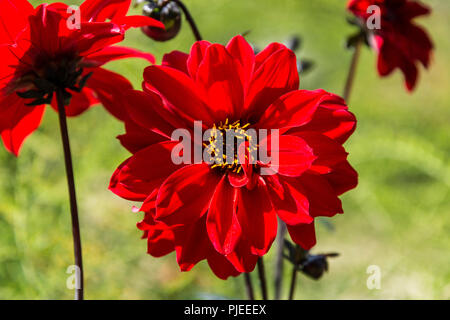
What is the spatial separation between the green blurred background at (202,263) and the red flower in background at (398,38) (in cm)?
15

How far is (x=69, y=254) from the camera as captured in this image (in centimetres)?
76

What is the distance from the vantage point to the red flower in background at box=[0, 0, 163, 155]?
1.06ft

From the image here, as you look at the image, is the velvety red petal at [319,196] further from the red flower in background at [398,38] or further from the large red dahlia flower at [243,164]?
the red flower in background at [398,38]

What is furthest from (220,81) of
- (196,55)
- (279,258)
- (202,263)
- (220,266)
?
(202,263)

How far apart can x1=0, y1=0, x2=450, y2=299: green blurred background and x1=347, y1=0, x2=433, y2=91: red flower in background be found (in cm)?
15

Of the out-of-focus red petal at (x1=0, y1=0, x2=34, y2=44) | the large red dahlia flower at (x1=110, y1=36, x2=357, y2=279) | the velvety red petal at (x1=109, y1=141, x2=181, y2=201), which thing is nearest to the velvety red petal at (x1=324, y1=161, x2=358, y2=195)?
the large red dahlia flower at (x1=110, y1=36, x2=357, y2=279)

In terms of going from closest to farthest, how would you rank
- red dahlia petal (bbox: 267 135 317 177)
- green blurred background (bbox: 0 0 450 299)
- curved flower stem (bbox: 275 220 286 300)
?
red dahlia petal (bbox: 267 135 317 177)
curved flower stem (bbox: 275 220 286 300)
green blurred background (bbox: 0 0 450 299)

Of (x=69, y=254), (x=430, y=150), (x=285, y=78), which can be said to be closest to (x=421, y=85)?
(x=430, y=150)

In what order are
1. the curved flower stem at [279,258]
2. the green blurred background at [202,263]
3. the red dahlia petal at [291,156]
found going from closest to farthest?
the red dahlia petal at [291,156]
the curved flower stem at [279,258]
the green blurred background at [202,263]

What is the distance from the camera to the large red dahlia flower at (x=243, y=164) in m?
0.33

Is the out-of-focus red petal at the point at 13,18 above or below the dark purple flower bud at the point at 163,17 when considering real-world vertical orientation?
below

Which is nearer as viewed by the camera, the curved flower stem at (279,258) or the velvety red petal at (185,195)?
the velvety red petal at (185,195)

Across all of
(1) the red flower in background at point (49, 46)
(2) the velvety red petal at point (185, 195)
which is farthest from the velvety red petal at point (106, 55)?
(2) the velvety red petal at point (185, 195)

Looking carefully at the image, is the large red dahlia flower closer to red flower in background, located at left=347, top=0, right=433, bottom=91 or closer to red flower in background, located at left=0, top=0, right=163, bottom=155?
red flower in background, located at left=0, top=0, right=163, bottom=155
